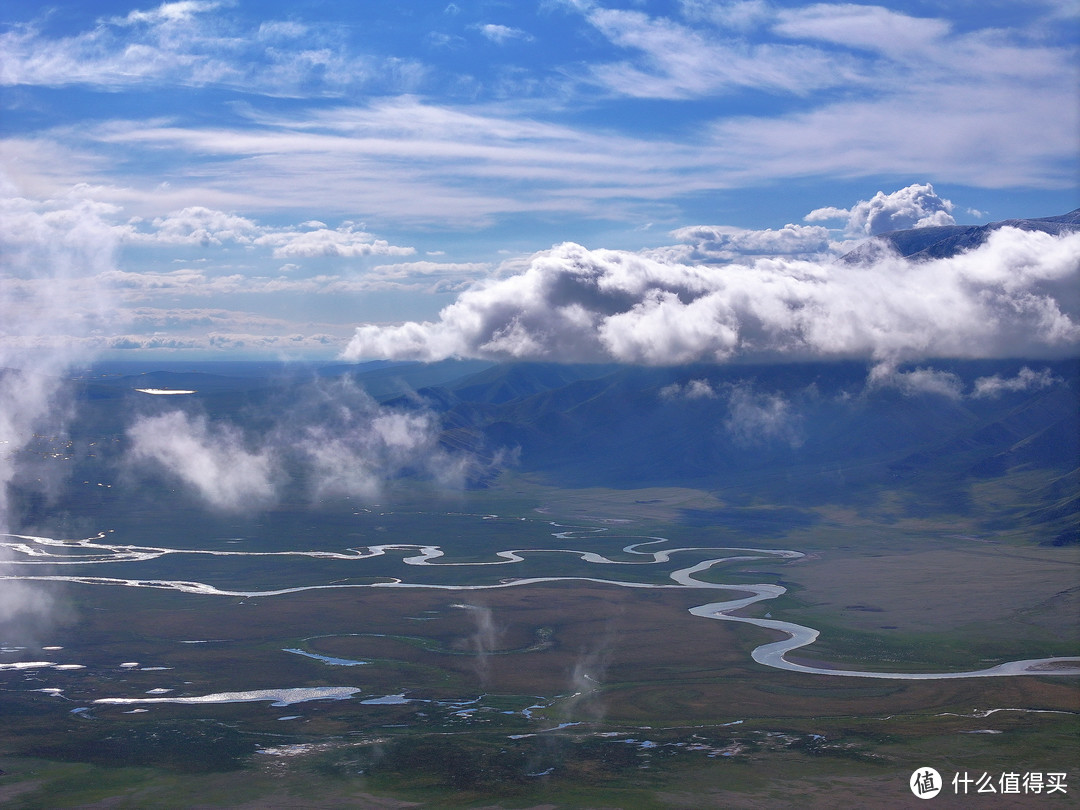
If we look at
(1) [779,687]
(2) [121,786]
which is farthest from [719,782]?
(2) [121,786]

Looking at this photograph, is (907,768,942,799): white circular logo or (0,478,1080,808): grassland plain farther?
(0,478,1080,808): grassland plain

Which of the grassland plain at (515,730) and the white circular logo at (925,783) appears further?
the grassland plain at (515,730)

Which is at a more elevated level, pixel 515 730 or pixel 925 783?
pixel 515 730

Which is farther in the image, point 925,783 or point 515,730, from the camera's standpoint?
point 515,730

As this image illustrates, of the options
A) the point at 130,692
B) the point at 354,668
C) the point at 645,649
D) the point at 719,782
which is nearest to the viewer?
the point at 719,782

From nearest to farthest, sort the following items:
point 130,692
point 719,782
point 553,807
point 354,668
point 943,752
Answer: point 553,807, point 719,782, point 943,752, point 130,692, point 354,668

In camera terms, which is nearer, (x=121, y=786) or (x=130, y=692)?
(x=121, y=786)

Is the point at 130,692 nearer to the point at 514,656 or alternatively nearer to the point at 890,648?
the point at 514,656
